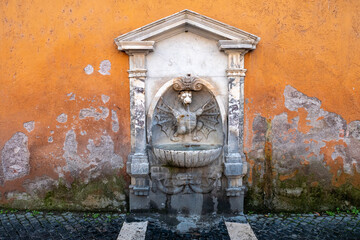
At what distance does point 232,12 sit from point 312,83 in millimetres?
1394

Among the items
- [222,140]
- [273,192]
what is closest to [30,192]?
[222,140]

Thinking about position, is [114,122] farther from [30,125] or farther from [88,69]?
[30,125]

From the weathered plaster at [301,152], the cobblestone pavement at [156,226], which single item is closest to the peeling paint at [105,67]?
the cobblestone pavement at [156,226]

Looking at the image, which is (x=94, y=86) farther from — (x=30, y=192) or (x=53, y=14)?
(x=30, y=192)

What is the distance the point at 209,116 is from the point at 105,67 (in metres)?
1.54

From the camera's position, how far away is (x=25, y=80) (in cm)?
333

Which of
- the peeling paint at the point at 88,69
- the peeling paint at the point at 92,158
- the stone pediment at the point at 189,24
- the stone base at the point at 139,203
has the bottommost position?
the stone base at the point at 139,203

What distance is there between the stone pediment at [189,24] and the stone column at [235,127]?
0.12 metres

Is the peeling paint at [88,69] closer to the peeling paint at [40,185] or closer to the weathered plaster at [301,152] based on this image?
the peeling paint at [40,185]

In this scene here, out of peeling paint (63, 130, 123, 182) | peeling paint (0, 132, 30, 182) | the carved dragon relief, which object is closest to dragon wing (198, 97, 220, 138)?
the carved dragon relief

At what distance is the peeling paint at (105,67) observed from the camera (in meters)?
3.29

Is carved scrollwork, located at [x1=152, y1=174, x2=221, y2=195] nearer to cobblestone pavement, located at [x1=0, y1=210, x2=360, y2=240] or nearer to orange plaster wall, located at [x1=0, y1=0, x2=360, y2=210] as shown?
cobblestone pavement, located at [x1=0, y1=210, x2=360, y2=240]

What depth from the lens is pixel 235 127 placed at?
130 inches

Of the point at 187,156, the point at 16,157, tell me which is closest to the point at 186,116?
the point at 187,156
